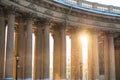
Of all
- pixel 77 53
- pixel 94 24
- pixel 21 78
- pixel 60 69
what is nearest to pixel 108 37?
pixel 94 24

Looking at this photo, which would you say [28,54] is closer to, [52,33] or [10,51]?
[10,51]

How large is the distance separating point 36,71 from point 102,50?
21494 mm

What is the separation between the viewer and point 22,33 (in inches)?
1764

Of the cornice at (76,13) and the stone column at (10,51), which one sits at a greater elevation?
the cornice at (76,13)

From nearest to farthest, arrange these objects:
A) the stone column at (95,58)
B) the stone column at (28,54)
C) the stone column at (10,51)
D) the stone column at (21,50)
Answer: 1. the stone column at (10,51)
2. the stone column at (28,54)
3. the stone column at (21,50)
4. the stone column at (95,58)

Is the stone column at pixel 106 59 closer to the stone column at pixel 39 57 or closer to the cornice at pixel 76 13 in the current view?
the cornice at pixel 76 13

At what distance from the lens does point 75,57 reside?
54.1m

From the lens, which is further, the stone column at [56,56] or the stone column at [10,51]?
the stone column at [56,56]

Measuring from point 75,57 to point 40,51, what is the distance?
885cm

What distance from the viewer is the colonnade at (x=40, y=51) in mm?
41250

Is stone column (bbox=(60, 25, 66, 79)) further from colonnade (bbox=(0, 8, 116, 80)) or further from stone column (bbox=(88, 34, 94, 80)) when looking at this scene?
stone column (bbox=(88, 34, 94, 80))

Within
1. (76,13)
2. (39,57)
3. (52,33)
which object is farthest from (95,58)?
(39,57)

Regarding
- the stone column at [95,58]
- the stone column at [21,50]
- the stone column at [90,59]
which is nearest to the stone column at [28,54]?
the stone column at [21,50]

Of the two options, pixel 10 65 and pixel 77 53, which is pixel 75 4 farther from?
pixel 10 65
